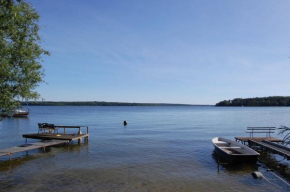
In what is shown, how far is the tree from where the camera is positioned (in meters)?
9.36

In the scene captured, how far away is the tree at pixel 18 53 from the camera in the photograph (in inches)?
368

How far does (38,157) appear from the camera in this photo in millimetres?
16812

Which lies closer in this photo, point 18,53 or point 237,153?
point 18,53

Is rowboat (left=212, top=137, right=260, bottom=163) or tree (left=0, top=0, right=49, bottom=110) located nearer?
tree (left=0, top=0, right=49, bottom=110)

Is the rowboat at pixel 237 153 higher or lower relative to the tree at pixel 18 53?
lower

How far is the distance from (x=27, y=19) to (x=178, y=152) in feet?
47.6

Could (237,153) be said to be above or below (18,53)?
below

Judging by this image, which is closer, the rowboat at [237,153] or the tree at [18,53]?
the tree at [18,53]

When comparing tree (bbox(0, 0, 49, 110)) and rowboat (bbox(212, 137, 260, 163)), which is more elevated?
tree (bbox(0, 0, 49, 110))

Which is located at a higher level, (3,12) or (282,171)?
(3,12)

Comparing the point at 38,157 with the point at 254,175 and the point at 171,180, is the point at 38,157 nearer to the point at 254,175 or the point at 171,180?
the point at 171,180

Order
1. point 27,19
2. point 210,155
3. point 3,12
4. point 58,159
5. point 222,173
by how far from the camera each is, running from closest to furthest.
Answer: point 3,12 < point 27,19 < point 222,173 < point 58,159 < point 210,155

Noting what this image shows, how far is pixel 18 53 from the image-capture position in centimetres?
985

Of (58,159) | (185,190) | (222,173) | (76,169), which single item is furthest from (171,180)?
(58,159)
